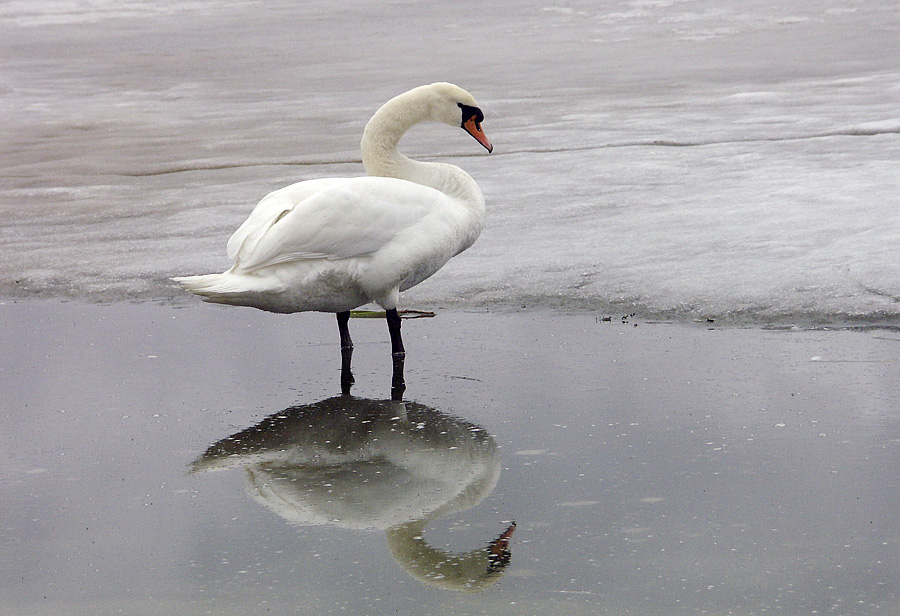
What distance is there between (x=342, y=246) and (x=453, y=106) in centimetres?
140

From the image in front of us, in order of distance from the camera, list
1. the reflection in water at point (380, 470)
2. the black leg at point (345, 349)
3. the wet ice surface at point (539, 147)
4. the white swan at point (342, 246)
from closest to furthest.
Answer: the reflection in water at point (380, 470)
the white swan at point (342, 246)
the black leg at point (345, 349)
the wet ice surface at point (539, 147)

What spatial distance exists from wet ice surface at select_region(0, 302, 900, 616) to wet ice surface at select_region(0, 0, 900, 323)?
0.87 metres

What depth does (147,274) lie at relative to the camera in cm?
672

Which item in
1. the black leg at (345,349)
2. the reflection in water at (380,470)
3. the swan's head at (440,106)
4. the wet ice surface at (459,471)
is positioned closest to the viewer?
the wet ice surface at (459,471)

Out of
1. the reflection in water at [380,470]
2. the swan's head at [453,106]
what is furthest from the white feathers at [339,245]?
the swan's head at [453,106]

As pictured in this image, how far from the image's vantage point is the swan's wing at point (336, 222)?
486cm

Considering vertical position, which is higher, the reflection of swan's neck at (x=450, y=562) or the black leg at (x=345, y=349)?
the reflection of swan's neck at (x=450, y=562)

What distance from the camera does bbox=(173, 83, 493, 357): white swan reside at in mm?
4844

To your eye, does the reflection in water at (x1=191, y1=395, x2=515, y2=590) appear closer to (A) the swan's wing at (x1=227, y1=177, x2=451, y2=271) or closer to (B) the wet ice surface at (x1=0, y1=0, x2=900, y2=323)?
(A) the swan's wing at (x1=227, y1=177, x2=451, y2=271)

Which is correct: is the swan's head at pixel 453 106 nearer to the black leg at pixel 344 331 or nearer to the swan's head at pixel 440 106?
the swan's head at pixel 440 106

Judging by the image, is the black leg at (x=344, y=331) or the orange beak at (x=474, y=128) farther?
the orange beak at (x=474, y=128)

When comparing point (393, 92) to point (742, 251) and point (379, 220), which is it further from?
point (379, 220)

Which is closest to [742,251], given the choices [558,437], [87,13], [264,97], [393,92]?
[558,437]

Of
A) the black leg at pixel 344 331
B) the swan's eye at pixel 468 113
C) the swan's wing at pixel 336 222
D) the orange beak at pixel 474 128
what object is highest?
the swan's eye at pixel 468 113
